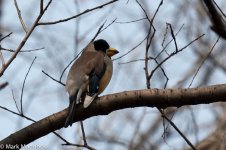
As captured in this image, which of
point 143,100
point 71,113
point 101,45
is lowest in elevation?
point 143,100

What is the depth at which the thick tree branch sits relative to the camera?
12.3 feet

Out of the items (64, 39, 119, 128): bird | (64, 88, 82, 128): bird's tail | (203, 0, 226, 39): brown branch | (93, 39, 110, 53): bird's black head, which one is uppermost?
(93, 39, 110, 53): bird's black head

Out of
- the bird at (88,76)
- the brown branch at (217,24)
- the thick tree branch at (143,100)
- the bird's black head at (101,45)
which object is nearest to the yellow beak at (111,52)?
the bird's black head at (101,45)

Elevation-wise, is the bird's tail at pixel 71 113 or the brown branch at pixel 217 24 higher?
the bird's tail at pixel 71 113

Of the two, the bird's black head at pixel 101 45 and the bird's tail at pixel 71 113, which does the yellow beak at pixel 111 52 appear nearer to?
the bird's black head at pixel 101 45

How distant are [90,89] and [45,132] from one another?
1357 mm

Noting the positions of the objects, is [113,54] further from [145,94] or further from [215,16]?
[215,16]

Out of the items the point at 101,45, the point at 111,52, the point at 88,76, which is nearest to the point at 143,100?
the point at 88,76

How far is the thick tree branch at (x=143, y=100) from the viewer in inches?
147

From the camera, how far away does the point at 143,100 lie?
3834 millimetres

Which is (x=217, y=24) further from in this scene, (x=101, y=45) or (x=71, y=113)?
(x=101, y=45)

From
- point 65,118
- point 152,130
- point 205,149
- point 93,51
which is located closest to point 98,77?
point 93,51

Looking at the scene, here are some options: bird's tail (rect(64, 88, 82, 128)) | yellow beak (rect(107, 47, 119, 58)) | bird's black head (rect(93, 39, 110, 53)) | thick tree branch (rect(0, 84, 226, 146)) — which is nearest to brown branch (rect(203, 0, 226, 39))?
thick tree branch (rect(0, 84, 226, 146))

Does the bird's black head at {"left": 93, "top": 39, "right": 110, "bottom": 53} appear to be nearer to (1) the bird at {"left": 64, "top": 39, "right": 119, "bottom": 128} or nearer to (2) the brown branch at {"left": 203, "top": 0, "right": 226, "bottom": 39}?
(1) the bird at {"left": 64, "top": 39, "right": 119, "bottom": 128}
